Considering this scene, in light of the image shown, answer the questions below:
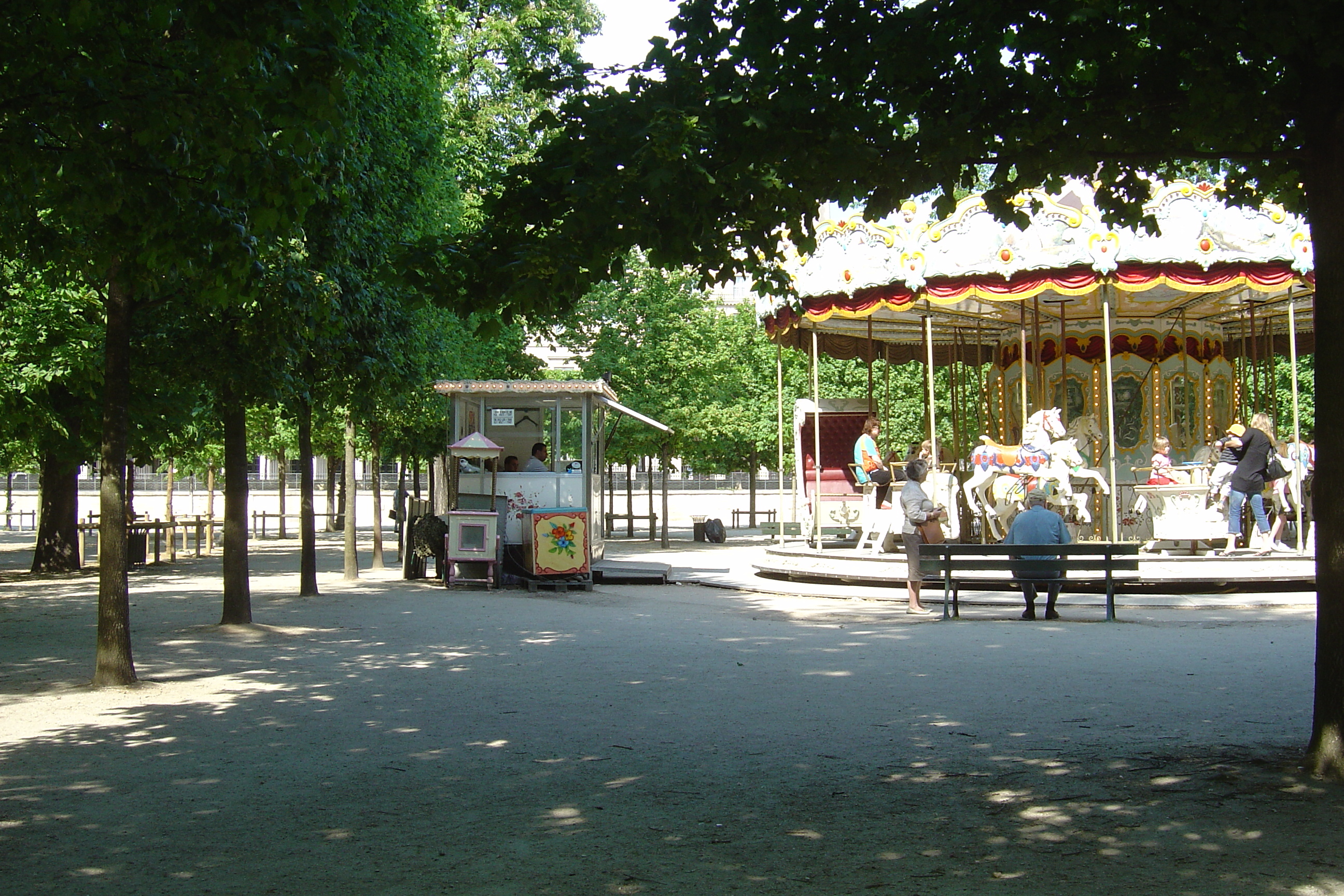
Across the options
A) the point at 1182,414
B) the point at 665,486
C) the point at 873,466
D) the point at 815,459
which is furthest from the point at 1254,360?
the point at 665,486

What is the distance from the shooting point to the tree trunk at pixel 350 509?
20531 mm

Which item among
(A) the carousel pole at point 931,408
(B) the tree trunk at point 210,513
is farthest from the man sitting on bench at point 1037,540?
(B) the tree trunk at point 210,513

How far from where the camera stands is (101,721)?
8094 mm

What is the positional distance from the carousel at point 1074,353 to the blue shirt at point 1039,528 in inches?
112

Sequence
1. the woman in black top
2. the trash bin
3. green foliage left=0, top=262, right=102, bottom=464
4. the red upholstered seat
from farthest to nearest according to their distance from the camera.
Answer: the red upholstered seat < the trash bin < the woman in black top < green foliage left=0, top=262, right=102, bottom=464

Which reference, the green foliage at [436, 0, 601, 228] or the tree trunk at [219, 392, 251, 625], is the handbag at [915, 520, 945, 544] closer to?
the tree trunk at [219, 392, 251, 625]

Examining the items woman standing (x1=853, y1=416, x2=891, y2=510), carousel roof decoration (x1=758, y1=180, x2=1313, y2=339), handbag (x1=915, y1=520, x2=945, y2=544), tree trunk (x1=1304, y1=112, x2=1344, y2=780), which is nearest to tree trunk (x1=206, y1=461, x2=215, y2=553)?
woman standing (x1=853, y1=416, x2=891, y2=510)

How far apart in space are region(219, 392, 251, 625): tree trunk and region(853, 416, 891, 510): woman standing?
1106 centimetres

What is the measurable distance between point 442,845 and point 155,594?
14.7 meters

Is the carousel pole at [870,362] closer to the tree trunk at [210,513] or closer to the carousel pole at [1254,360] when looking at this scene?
the carousel pole at [1254,360]

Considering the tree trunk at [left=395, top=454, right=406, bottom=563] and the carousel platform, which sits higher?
the tree trunk at [left=395, top=454, right=406, bottom=563]

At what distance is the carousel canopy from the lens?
18.3 meters

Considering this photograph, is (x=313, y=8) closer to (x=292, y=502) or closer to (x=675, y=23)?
(x=675, y=23)

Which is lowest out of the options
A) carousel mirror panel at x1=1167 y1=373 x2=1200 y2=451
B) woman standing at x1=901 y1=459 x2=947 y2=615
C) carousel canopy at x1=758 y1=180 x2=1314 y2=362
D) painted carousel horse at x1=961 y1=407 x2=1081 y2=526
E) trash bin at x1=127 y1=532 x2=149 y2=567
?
trash bin at x1=127 y1=532 x2=149 y2=567
